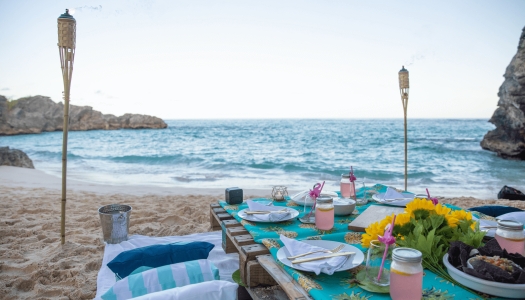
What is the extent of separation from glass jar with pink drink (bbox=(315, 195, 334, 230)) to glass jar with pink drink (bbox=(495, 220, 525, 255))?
74cm

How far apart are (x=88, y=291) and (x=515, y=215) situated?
2.90 m

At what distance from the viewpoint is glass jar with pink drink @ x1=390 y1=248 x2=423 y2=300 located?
899mm

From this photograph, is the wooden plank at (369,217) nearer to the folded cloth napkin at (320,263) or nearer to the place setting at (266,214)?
the place setting at (266,214)

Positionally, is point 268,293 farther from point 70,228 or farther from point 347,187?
point 70,228

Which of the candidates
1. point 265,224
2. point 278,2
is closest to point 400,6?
point 278,2

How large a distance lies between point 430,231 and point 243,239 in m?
0.99

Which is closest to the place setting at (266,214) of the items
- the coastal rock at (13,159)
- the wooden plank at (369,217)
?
the wooden plank at (369,217)

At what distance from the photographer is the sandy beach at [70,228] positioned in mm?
2342

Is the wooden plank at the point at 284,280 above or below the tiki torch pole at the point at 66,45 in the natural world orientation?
below

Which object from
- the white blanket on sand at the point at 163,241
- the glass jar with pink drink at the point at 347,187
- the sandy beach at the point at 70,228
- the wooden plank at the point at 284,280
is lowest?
Result: the sandy beach at the point at 70,228

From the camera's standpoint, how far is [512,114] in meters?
14.6

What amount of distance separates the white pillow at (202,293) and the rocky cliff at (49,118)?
1229 inches

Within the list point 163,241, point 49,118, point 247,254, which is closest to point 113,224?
point 163,241

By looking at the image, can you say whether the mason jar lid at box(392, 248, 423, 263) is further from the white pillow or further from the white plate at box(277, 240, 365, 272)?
the white pillow
